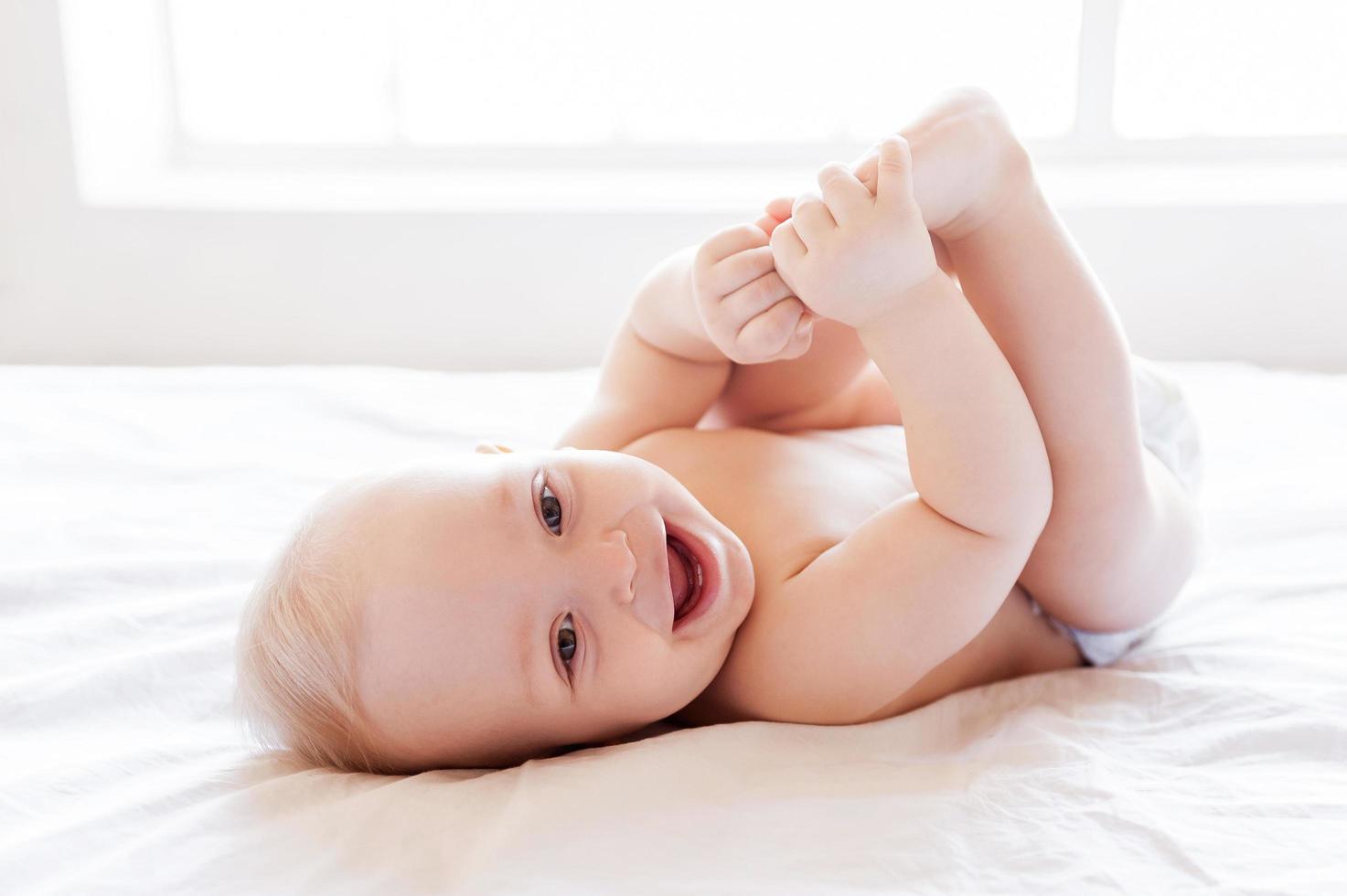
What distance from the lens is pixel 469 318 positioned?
7.80 ft

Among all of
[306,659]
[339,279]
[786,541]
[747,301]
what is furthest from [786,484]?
[339,279]

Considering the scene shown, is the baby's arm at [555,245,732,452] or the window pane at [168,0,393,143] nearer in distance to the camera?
the baby's arm at [555,245,732,452]

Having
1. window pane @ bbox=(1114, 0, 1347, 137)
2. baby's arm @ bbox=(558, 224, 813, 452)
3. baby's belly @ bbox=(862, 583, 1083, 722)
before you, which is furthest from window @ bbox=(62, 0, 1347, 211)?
baby's belly @ bbox=(862, 583, 1083, 722)

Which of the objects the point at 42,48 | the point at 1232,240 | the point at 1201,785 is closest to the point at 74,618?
the point at 1201,785

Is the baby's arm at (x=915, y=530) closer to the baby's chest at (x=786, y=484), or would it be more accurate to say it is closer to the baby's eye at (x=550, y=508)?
the baby's chest at (x=786, y=484)

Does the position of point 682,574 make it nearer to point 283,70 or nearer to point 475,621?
point 475,621

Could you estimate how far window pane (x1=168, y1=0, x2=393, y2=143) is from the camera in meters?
2.63

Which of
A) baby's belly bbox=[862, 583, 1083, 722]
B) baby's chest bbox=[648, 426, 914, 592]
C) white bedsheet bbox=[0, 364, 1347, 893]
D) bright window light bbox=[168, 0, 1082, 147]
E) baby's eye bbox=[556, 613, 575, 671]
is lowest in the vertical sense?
baby's belly bbox=[862, 583, 1083, 722]

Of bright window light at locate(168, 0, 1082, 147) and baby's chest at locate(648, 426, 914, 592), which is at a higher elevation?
bright window light at locate(168, 0, 1082, 147)

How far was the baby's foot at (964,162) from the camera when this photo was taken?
0.90 meters

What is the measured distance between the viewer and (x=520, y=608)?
0.84 m

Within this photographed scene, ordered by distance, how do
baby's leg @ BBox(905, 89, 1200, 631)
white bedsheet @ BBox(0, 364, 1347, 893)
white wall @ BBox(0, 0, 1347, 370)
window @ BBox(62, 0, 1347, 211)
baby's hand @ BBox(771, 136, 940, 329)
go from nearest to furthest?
white bedsheet @ BBox(0, 364, 1347, 893), baby's hand @ BBox(771, 136, 940, 329), baby's leg @ BBox(905, 89, 1200, 631), white wall @ BBox(0, 0, 1347, 370), window @ BBox(62, 0, 1347, 211)

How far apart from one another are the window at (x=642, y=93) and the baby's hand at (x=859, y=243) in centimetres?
151

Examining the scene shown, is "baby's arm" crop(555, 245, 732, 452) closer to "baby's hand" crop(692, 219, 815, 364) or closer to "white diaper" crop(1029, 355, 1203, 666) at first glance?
"baby's hand" crop(692, 219, 815, 364)
